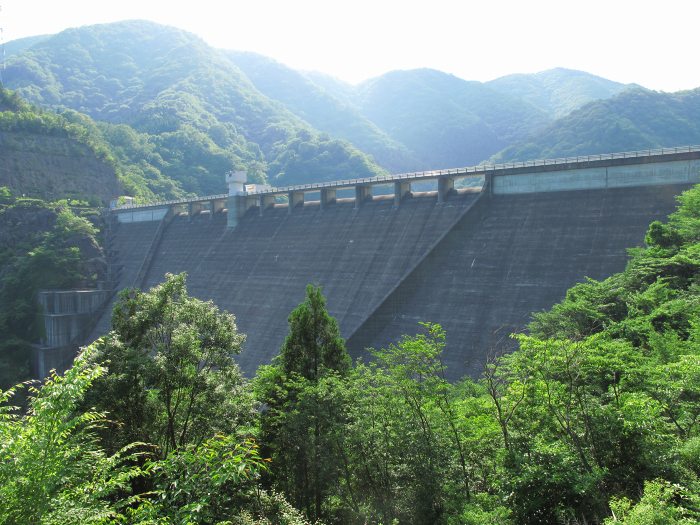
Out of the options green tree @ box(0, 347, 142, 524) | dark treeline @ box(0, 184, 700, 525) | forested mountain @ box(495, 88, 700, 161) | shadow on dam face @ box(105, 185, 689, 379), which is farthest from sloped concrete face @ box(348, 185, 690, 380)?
forested mountain @ box(495, 88, 700, 161)

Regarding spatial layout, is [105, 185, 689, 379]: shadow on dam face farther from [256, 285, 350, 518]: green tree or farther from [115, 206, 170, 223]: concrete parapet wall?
[115, 206, 170, 223]: concrete parapet wall

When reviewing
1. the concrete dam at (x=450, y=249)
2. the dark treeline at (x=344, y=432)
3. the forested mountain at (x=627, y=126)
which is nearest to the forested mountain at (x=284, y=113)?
the forested mountain at (x=627, y=126)

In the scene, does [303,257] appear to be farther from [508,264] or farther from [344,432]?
[344,432]

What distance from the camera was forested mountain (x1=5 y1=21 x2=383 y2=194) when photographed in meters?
88.4

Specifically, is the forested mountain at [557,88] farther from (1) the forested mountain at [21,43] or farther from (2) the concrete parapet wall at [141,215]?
(1) the forested mountain at [21,43]

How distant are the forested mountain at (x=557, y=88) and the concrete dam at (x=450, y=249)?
362 feet

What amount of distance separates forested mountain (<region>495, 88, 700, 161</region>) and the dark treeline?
5912 centimetres

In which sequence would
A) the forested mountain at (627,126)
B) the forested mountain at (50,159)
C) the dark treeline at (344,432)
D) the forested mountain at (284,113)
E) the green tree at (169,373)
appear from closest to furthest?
the dark treeline at (344,432) < the green tree at (169,373) < the forested mountain at (50,159) < the forested mountain at (627,126) < the forested mountain at (284,113)

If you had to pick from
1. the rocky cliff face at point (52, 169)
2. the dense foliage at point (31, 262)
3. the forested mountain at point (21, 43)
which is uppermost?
the forested mountain at point (21, 43)

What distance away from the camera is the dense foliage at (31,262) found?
39.2 meters

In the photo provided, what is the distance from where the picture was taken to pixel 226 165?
87.7 metres

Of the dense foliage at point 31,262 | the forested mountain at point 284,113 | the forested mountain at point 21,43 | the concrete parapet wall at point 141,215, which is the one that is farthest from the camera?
the forested mountain at point 21,43

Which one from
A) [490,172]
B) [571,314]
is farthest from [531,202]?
[571,314]

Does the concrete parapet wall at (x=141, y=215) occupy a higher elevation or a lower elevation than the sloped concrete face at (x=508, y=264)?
higher
